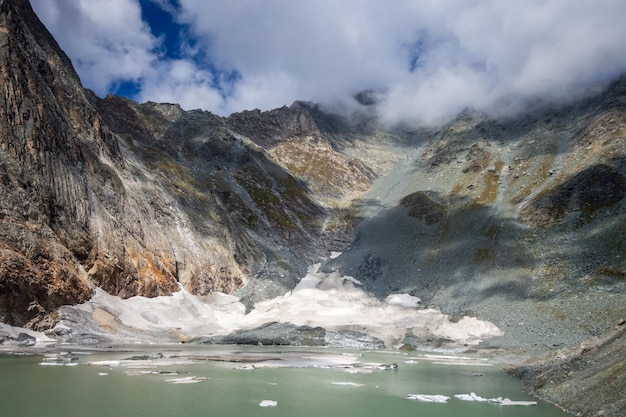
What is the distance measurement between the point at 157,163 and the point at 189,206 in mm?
16438

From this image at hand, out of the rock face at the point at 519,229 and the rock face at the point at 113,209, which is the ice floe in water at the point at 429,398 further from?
the rock face at the point at 113,209

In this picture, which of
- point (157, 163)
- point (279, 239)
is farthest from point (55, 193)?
point (279, 239)

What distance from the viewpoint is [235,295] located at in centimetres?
7738

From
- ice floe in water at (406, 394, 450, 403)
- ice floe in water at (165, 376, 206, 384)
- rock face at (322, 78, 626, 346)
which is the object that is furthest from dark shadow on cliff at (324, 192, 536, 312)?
ice floe in water at (165, 376, 206, 384)

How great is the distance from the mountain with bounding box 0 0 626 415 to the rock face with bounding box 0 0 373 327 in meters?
0.26

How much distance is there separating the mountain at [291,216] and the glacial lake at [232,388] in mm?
5298

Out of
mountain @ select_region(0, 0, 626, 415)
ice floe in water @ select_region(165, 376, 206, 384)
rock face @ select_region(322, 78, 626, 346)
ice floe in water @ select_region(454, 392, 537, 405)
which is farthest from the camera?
rock face @ select_region(322, 78, 626, 346)

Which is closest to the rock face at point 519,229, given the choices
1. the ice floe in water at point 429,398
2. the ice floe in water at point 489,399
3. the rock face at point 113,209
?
the rock face at point 113,209

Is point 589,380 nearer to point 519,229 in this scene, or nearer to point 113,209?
point 113,209

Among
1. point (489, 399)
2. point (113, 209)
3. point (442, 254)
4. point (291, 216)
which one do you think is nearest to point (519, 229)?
point (442, 254)

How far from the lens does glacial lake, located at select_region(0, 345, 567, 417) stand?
2025cm

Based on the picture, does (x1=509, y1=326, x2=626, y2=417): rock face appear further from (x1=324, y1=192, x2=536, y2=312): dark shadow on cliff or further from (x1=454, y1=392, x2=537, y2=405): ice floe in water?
(x1=324, y1=192, x2=536, y2=312): dark shadow on cliff

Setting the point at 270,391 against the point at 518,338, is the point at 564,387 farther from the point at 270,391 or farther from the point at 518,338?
the point at 518,338

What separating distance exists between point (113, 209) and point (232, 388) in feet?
154
